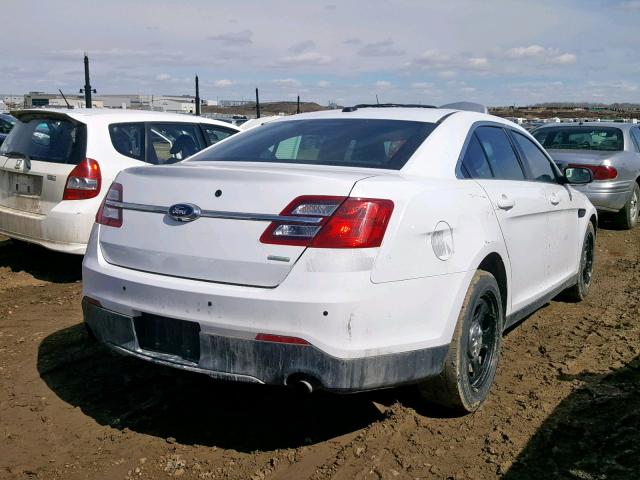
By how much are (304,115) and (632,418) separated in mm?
→ 2593

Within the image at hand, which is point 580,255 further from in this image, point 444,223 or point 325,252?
point 325,252

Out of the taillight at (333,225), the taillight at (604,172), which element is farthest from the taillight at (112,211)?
the taillight at (604,172)

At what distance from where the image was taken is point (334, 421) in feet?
11.2

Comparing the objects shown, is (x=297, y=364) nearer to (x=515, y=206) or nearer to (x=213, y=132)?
(x=515, y=206)

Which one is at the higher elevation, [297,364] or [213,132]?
[213,132]

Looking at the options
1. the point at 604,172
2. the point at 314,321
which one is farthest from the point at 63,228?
the point at 604,172

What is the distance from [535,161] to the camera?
15.6 feet

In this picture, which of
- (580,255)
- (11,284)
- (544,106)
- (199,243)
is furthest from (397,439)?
(544,106)

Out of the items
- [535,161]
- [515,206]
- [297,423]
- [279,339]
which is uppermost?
[535,161]

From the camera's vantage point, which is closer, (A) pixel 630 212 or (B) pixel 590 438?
(B) pixel 590 438

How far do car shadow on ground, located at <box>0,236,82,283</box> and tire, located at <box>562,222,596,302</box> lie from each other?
14.9ft

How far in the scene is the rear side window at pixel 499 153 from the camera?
3.99 meters

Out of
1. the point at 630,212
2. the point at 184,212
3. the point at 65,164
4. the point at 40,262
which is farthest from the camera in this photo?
the point at 630,212

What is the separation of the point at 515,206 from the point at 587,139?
23.4 ft
